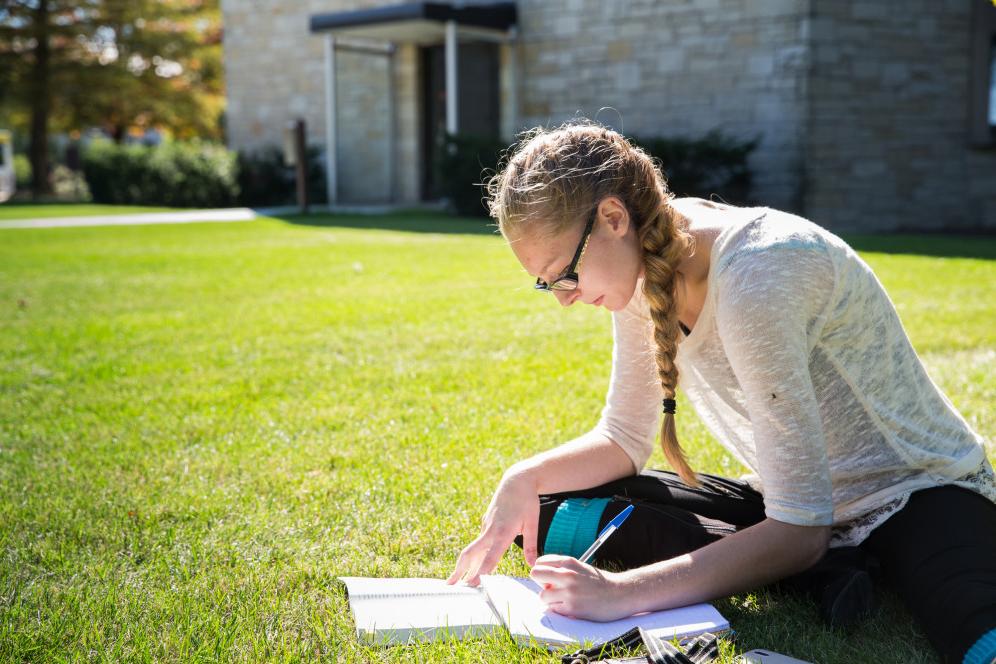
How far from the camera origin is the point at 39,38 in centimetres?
2695

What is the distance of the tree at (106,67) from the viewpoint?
1059 inches

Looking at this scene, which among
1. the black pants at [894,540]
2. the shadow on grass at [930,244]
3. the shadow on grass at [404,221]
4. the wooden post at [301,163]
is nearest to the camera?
the black pants at [894,540]

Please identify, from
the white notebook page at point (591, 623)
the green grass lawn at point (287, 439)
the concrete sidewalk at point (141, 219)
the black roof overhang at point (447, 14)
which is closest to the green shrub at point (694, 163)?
the black roof overhang at point (447, 14)

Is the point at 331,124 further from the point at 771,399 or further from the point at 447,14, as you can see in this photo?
the point at 771,399

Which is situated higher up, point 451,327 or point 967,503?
point 967,503

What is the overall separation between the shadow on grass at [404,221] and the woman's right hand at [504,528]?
9311mm

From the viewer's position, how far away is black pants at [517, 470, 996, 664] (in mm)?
1859

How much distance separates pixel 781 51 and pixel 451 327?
8.65 meters

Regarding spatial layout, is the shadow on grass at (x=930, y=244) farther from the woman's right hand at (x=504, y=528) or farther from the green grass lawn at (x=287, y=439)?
the woman's right hand at (x=504, y=528)

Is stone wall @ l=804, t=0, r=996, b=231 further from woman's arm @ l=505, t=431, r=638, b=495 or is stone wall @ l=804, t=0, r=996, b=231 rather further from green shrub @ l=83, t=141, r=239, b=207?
woman's arm @ l=505, t=431, r=638, b=495

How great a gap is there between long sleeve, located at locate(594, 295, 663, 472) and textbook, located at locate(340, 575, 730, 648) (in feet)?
1.64

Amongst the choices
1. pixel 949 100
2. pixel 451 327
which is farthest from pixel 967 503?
pixel 949 100

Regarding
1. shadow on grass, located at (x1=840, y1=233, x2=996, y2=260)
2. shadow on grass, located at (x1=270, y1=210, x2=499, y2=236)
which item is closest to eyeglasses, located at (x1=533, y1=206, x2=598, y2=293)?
shadow on grass, located at (x1=840, y1=233, x2=996, y2=260)

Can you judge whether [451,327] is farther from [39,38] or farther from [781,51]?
[39,38]
